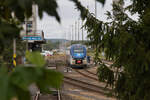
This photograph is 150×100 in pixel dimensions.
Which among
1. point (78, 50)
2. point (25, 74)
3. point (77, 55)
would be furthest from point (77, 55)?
point (25, 74)

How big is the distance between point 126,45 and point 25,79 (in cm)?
212

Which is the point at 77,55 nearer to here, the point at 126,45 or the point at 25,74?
the point at 126,45

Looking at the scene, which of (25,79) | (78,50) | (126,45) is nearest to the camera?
(25,79)

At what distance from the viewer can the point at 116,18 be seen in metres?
4.27

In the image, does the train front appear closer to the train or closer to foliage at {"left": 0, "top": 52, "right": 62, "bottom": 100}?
the train

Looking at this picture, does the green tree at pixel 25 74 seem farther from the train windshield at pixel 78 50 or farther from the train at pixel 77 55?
the train windshield at pixel 78 50

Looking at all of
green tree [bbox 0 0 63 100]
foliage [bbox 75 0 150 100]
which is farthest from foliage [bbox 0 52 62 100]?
foliage [bbox 75 0 150 100]

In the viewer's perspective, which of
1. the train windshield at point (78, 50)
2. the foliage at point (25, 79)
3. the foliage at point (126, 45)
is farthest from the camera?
the train windshield at point (78, 50)

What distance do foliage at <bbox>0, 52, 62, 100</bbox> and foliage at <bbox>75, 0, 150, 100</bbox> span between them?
685mm

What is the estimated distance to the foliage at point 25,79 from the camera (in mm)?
810

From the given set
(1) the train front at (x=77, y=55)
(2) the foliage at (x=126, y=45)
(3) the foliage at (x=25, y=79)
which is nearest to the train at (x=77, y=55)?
(1) the train front at (x=77, y=55)

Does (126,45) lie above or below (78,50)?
above

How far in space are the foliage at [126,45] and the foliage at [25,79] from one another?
2.25 ft

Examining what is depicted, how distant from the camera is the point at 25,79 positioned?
83 centimetres
